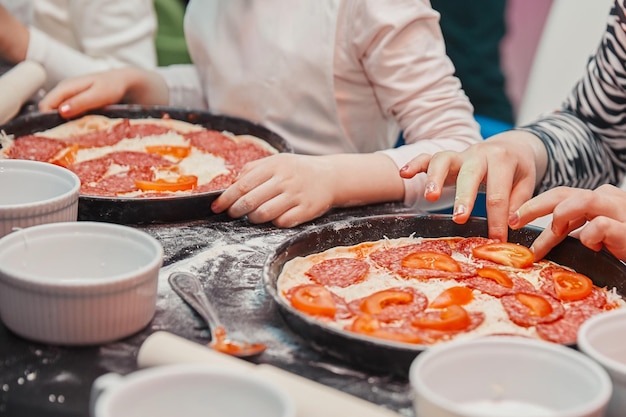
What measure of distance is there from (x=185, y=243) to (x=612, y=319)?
2.49 ft

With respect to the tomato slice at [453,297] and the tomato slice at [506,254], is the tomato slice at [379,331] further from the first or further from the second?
the tomato slice at [506,254]

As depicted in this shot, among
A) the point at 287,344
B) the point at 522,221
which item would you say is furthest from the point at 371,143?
the point at 287,344

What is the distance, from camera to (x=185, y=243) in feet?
5.03

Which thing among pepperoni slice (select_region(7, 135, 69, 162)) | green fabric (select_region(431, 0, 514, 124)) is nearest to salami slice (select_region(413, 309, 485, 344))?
pepperoni slice (select_region(7, 135, 69, 162))

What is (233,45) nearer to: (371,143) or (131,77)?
(131,77)

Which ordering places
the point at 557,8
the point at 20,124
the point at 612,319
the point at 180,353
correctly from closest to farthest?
the point at 180,353 < the point at 612,319 < the point at 20,124 < the point at 557,8

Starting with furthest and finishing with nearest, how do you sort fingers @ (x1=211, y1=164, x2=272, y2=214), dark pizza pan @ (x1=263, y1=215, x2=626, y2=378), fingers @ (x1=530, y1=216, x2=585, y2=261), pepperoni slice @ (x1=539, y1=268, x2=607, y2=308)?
fingers @ (x1=211, y1=164, x2=272, y2=214), fingers @ (x1=530, y1=216, x2=585, y2=261), pepperoni slice @ (x1=539, y1=268, x2=607, y2=308), dark pizza pan @ (x1=263, y1=215, x2=626, y2=378)

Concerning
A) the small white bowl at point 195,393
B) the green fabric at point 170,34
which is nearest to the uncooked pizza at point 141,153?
the small white bowl at point 195,393

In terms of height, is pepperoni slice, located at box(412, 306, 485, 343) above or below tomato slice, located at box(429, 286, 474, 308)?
above

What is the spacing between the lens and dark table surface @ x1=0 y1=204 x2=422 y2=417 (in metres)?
1.04

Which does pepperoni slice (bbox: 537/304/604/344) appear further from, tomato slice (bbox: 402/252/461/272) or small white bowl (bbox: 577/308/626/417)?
tomato slice (bbox: 402/252/461/272)

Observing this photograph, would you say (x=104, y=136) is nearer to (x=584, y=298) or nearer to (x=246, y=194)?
(x=246, y=194)

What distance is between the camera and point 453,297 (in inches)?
51.3

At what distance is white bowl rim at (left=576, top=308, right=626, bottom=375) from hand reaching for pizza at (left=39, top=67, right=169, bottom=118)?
1.50 meters
